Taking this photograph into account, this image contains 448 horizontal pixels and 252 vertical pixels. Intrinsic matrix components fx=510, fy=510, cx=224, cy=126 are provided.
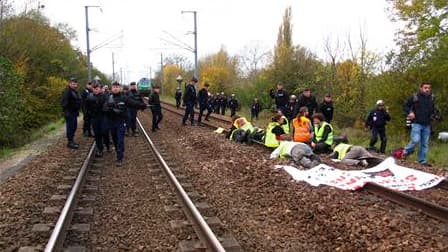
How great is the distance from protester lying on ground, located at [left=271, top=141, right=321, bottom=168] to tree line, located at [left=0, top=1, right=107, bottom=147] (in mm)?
10195

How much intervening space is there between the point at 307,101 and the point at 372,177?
7204mm

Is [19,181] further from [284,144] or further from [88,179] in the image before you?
[284,144]

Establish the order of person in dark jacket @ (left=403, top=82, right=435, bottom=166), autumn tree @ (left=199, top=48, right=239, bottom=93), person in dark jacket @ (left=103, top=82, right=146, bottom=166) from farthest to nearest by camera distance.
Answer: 1. autumn tree @ (left=199, top=48, right=239, bottom=93)
2. person in dark jacket @ (left=103, top=82, right=146, bottom=166)
3. person in dark jacket @ (left=403, top=82, right=435, bottom=166)

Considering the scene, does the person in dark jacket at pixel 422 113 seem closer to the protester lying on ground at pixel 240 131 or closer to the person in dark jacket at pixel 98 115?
the protester lying on ground at pixel 240 131

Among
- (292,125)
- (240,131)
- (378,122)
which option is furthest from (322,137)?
(240,131)

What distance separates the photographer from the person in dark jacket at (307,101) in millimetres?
15945

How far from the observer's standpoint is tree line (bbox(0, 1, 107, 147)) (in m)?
18.0

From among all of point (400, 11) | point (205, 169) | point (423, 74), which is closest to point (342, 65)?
point (400, 11)

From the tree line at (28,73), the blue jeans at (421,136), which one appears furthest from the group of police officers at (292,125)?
the tree line at (28,73)

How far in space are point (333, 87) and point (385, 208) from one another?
91.7 feet

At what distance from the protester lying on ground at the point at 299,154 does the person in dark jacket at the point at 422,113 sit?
2.41 meters

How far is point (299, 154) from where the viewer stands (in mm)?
10820

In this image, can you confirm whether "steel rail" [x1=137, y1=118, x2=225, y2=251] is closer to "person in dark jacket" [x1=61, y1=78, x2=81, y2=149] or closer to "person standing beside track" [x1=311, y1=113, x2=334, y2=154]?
"person standing beside track" [x1=311, y1=113, x2=334, y2=154]

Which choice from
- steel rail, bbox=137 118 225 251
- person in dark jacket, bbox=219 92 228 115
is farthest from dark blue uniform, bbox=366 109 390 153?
person in dark jacket, bbox=219 92 228 115
